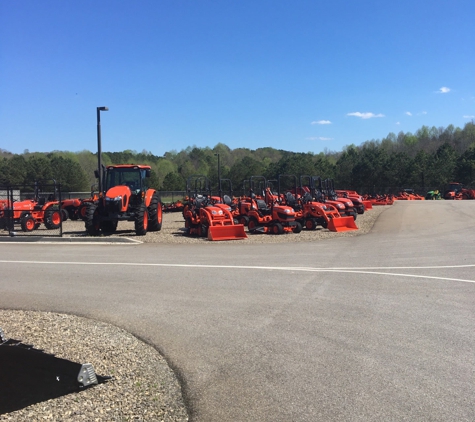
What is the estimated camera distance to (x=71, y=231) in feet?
68.9

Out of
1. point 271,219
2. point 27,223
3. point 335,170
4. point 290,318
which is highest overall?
point 335,170

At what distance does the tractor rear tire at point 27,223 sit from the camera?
68.5ft

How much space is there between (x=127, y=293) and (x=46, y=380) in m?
4.28

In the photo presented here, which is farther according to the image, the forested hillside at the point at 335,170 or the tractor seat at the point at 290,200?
the forested hillside at the point at 335,170

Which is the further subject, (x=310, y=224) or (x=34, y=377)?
(x=310, y=224)

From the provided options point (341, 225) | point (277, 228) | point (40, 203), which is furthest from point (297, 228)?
point (40, 203)

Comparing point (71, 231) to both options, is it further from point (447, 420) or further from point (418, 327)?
point (447, 420)

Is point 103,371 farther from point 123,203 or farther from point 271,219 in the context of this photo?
point 271,219

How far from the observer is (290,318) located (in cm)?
684

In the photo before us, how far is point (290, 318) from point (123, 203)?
1257 centimetres

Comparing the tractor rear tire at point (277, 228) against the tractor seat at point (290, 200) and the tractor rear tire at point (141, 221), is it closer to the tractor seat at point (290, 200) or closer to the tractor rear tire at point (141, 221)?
the tractor seat at point (290, 200)

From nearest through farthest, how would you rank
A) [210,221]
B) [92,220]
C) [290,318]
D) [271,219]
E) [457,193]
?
1. [290,318]
2. [210,221]
3. [92,220]
4. [271,219]
5. [457,193]

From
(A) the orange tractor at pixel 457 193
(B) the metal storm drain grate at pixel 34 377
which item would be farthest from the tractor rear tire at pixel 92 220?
(A) the orange tractor at pixel 457 193

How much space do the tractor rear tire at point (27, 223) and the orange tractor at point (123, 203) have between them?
3612 mm
